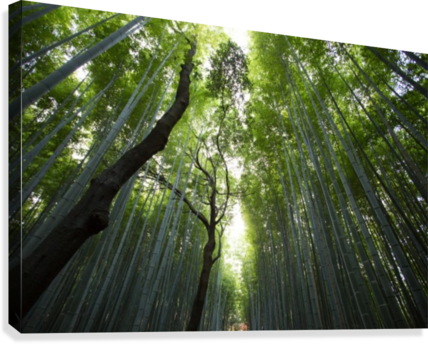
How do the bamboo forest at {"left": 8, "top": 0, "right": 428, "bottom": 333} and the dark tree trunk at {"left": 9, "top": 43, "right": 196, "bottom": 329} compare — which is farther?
the bamboo forest at {"left": 8, "top": 0, "right": 428, "bottom": 333}

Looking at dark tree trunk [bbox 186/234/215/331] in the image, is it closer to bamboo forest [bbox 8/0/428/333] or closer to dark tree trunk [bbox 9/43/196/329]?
bamboo forest [bbox 8/0/428/333]

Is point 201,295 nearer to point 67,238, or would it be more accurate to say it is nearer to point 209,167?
point 67,238

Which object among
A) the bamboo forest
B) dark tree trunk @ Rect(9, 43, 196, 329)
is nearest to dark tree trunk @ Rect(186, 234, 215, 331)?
the bamboo forest

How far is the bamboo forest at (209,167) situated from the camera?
4.25 feet

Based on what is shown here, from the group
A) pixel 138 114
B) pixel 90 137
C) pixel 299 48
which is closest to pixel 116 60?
pixel 138 114

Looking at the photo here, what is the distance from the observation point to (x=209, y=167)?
4.84 metres

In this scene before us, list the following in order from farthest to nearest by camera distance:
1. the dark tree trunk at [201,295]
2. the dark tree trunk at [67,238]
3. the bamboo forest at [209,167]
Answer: the dark tree trunk at [201,295]
the bamboo forest at [209,167]
the dark tree trunk at [67,238]

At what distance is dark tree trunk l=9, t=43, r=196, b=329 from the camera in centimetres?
75

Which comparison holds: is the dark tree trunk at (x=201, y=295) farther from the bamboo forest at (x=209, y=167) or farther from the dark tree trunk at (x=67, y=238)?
the dark tree trunk at (x=67, y=238)

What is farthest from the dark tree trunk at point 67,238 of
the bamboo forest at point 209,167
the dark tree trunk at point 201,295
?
the dark tree trunk at point 201,295

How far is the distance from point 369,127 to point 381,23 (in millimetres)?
1611

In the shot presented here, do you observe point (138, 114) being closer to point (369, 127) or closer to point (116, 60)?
point (116, 60)

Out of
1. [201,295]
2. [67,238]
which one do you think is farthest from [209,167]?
[67,238]

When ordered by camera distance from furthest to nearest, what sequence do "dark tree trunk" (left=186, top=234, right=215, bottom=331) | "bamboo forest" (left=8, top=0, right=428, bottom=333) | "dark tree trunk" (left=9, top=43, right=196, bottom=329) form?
1. "dark tree trunk" (left=186, top=234, right=215, bottom=331)
2. "bamboo forest" (left=8, top=0, right=428, bottom=333)
3. "dark tree trunk" (left=9, top=43, right=196, bottom=329)
